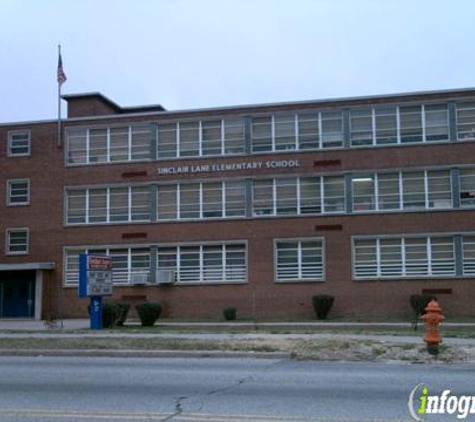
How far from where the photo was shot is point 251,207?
37.4m

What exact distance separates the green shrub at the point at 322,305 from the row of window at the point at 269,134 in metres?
8.01

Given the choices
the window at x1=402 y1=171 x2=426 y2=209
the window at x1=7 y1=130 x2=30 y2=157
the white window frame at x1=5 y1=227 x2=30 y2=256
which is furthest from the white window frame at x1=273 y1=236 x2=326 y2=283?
the window at x1=7 y1=130 x2=30 y2=157

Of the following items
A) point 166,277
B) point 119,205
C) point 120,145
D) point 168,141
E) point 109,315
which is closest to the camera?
point 109,315

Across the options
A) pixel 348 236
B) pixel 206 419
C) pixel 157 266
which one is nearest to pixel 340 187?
pixel 348 236

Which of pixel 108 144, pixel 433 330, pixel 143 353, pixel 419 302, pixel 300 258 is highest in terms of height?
pixel 108 144

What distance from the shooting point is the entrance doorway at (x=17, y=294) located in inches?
1556

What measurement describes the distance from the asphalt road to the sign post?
11.1 m

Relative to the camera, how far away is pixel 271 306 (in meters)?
36.4

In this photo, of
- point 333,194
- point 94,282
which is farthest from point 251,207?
point 94,282

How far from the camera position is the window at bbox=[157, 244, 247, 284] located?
122 feet

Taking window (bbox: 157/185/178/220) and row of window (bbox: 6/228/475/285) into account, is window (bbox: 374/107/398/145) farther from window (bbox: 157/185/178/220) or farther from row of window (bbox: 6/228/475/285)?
window (bbox: 157/185/178/220)

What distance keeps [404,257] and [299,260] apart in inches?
210

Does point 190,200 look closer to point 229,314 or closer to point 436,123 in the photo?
point 229,314

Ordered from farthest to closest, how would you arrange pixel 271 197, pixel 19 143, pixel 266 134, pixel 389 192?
pixel 19 143 → pixel 266 134 → pixel 271 197 → pixel 389 192
